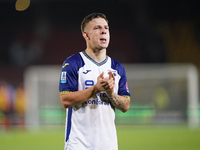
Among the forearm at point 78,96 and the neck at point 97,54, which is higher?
the neck at point 97,54

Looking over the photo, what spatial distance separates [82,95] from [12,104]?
65.3 ft

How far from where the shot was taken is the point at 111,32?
25.6 metres

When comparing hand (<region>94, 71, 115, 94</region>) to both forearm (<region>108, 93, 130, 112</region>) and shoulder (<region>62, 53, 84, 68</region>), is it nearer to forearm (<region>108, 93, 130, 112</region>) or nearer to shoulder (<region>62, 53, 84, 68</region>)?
forearm (<region>108, 93, 130, 112</region>)

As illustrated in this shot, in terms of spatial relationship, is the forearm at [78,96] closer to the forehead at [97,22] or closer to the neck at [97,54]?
the neck at [97,54]

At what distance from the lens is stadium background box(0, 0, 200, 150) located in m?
24.7

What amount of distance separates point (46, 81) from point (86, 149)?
15456 millimetres

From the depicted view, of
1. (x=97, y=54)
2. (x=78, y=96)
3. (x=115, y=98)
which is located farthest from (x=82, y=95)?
(x=97, y=54)

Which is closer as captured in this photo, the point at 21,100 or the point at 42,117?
the point at 42,117

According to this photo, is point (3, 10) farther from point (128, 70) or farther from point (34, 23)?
point (128, 70)

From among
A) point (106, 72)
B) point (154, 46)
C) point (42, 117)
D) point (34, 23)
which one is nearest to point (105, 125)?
point (106, 72)

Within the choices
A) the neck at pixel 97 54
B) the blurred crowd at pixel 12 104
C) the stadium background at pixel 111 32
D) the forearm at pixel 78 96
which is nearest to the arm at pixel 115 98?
the forearm at pixel 78 96

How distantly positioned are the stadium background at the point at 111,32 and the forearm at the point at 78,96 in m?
21.1

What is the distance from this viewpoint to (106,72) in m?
2.96

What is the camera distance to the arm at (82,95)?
2619 millimetres
